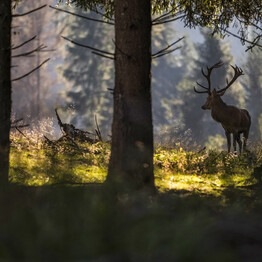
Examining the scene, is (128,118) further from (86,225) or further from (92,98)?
(92,98)

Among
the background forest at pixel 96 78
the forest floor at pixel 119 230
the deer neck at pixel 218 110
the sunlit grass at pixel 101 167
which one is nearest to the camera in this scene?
the forest floor at pixel 119 230

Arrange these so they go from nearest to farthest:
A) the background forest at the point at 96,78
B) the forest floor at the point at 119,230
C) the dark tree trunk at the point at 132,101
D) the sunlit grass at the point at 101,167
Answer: the forest floor at the point at 119,230, the dark tree trunk at the point at 132,101, the sunlit grass at the point at 101,167, the background forest at the point at 96,78

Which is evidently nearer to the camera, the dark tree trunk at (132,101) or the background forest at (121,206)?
the background forest at (121,206)

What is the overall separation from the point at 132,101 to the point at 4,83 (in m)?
1.92

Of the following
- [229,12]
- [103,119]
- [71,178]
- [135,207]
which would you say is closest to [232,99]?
[103,119]

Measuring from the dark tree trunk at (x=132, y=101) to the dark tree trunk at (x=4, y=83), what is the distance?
1639mm

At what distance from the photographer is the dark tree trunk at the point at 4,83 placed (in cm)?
634

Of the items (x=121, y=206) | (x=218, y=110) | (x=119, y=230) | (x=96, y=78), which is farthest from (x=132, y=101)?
(x=96, y=78)

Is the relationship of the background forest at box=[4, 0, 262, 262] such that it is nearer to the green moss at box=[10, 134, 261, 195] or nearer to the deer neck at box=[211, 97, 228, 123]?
the green moss at box=[10, 134, 261, 195]

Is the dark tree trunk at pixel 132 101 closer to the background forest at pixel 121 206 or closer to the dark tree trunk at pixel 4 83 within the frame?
the background forest at pixel 121 206

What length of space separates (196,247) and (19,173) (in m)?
6.22

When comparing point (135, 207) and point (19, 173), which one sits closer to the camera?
point (135, 207)

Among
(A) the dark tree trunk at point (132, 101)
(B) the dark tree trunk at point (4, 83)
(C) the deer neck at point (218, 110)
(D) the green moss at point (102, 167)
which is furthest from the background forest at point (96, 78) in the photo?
(B) the dark tree trunk at point (4, 83)

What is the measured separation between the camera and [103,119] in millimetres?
46781
